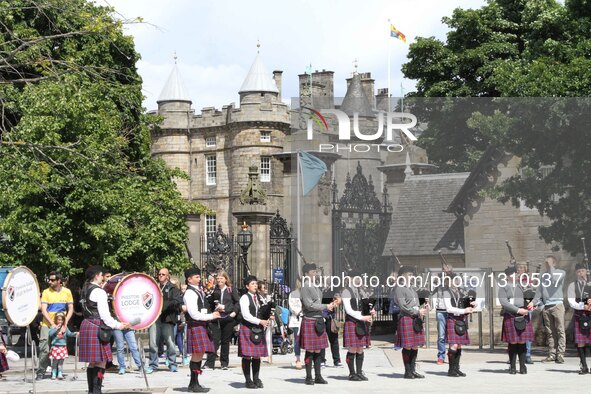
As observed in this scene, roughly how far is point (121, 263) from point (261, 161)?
55.3 metres

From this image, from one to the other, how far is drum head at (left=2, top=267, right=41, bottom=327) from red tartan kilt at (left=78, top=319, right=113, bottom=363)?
3.83 ft

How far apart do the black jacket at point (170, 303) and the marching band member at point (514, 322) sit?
219 inches

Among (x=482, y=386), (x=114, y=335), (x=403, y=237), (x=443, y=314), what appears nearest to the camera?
(x=482, y=386)

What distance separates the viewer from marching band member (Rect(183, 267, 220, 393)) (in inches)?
692

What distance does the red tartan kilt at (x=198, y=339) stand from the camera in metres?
17.6

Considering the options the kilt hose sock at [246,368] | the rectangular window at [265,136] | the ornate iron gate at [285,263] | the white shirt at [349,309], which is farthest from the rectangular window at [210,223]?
the kilt hose sock at [246,368]

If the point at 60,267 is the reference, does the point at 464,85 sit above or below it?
above

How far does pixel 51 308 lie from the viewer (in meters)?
20.2

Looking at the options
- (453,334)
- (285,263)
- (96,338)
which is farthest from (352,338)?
(285,263)

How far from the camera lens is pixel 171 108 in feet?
300

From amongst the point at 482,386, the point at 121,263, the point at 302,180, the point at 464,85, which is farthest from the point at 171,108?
the point at 482,386

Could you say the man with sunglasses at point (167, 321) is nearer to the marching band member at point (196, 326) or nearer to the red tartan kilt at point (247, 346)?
the marching band member at point (196, 326)

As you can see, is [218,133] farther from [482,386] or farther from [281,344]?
[482,386]

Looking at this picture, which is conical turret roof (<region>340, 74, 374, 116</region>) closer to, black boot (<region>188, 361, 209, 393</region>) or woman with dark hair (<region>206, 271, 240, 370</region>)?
woman with dark hair (<region>206, 271, 240, 370</region>)
